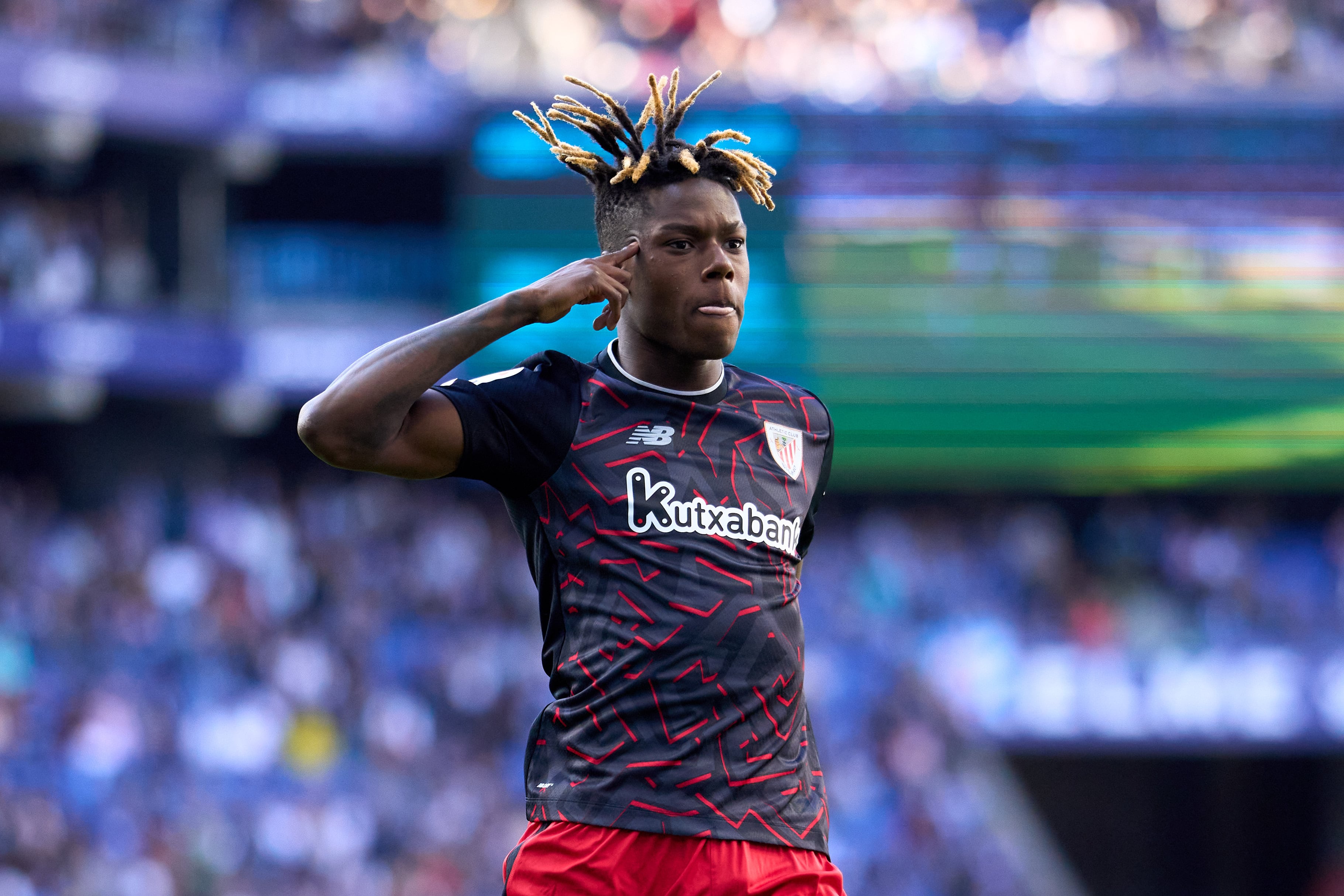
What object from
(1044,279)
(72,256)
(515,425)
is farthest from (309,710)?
(515,425)

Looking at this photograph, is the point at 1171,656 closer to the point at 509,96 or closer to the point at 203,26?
the point at 509,96

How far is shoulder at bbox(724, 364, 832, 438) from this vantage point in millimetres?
3256

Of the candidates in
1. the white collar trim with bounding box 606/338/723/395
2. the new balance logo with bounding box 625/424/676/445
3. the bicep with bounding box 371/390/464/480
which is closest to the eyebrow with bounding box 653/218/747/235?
the white collar trim with bounding box 606/338/723/395

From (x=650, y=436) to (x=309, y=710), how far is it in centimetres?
1050

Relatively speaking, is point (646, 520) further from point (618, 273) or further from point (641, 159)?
point (641, 159)

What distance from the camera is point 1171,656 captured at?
1554 cm

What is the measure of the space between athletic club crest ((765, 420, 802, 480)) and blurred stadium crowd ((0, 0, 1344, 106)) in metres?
12.9

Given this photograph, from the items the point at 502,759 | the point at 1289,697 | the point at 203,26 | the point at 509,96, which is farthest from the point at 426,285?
the point at 1289,697

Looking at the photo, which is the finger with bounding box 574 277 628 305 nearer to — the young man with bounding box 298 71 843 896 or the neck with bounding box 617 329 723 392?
the young man with bounding box 298 71 843 896

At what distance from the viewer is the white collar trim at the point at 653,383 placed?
3113 millimetres

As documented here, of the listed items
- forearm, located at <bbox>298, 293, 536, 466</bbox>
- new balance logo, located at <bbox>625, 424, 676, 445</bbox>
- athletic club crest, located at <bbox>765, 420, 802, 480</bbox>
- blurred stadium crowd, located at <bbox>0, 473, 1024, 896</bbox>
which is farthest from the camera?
blurred stadium crowd, located at <bbox>0, 473, 1024, 896</bbox>

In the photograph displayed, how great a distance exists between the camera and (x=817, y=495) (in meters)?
3.35

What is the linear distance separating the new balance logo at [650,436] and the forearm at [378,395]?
1.02ft

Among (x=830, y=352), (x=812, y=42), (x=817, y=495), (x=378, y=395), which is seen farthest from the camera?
(x=812, y=42)
